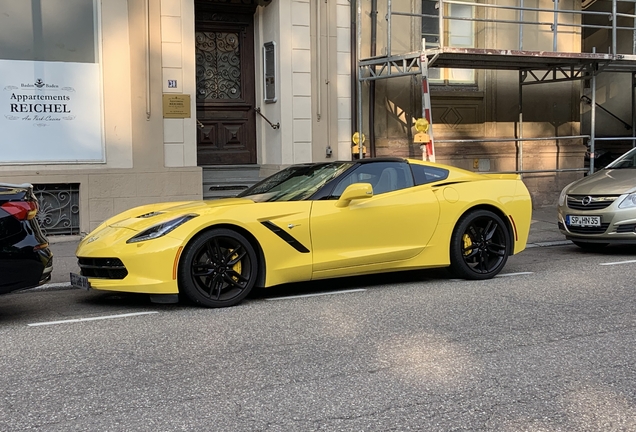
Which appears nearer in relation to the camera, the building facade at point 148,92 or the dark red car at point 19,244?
the dark red car at point 19,244

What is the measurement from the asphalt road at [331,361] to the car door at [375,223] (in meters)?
0.37

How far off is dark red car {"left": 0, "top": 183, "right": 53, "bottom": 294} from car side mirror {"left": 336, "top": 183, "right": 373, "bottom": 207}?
2.77m

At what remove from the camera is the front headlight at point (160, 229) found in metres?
6.42

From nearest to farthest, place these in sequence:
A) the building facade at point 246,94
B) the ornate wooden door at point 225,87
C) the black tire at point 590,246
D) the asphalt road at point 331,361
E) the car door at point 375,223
→ the asphalt road at point 331,361
the car door at point 375,223
the black tire at point 590,246
the building facade at point 246,94
the ornate wooden door at point 225,87

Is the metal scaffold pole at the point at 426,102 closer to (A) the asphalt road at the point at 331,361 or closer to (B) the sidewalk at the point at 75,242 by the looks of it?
(B) the sidewalk at the point at 75,242

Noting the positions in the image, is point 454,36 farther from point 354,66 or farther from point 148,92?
point 148,92

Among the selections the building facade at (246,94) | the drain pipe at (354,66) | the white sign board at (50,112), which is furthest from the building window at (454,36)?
the white sign board at (50,112)

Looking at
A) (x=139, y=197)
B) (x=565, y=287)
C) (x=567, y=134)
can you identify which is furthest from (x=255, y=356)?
(x=567, y=134)

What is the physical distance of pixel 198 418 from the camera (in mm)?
3986

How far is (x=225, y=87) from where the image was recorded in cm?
1372

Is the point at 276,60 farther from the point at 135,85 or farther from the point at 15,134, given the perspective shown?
the point at 15,134

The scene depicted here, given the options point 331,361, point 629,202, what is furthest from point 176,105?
point 331,361

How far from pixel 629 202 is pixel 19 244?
7.48 metres

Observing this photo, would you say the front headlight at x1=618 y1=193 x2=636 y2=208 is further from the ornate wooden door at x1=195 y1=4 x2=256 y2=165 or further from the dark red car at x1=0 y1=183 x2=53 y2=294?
the dark red car at x1=0 y1=183 x2=53 y2=294
